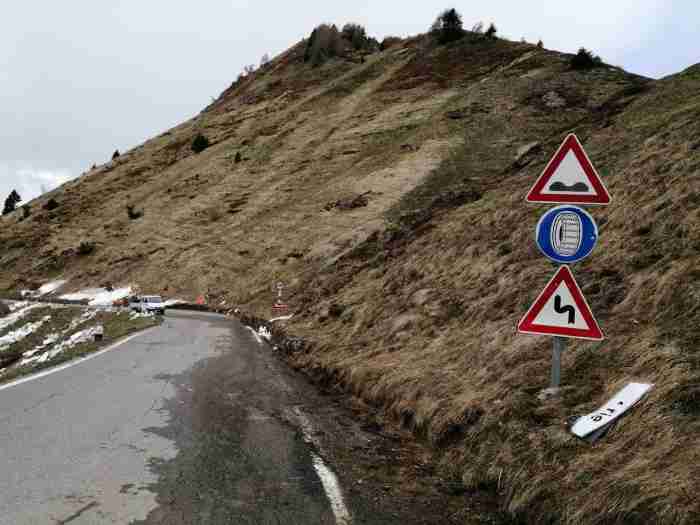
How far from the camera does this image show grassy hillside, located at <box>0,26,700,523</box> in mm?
5234

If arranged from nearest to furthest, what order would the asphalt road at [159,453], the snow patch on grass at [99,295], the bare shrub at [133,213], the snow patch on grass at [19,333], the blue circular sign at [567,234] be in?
the asphalt road at [159,453], the blue circular sign at [567,234], the snow patch on grass at [19,333], the snow patch on grass at [99,295], the bare shrub at [133,213]

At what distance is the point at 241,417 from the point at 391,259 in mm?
12107

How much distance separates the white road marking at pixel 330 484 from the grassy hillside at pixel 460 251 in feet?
4.35

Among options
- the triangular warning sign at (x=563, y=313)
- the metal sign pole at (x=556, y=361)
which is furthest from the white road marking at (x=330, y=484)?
the metal sign pole at (x=556, y=361)

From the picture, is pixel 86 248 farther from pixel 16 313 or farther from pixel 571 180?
pixel 571 180

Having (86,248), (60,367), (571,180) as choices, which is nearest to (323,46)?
(86,248)

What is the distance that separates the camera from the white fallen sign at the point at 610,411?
521 cm

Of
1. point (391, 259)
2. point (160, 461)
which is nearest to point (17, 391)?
point (160, 461)

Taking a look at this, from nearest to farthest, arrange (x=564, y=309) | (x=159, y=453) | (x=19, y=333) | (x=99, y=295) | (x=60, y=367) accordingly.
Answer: (x=564, y=309) → (x=159, y=453) → (x=60, y=367) → (x=19, y=333) → (x=99, y=295)

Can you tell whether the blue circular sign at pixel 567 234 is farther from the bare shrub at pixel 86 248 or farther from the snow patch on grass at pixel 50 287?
the bare shrub at pixel 86 248

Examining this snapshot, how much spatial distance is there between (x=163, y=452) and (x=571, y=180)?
5102 mm

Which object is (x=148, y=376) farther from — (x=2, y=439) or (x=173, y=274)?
(x=173, y=274)

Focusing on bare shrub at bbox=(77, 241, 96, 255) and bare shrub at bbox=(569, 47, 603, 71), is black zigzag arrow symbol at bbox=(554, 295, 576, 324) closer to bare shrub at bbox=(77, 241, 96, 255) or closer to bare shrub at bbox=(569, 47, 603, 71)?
bare shrub at bbox=(569, 47, 603, 71)

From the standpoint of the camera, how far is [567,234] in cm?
544
